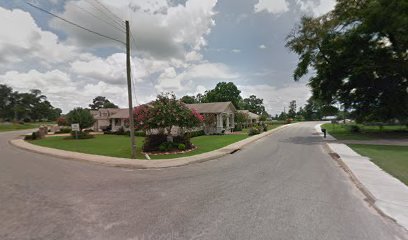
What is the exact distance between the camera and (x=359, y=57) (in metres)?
25.4

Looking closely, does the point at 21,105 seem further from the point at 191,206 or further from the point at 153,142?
the point at 191,206

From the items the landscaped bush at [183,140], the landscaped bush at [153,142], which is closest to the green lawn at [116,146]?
the landscaped bush at [153,142]

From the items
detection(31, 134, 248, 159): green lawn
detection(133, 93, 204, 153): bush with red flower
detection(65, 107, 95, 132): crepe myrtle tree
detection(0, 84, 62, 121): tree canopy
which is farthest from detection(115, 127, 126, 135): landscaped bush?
detection(0, 84, 62, 121): tree canopy

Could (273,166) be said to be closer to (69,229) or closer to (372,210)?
(372,210)

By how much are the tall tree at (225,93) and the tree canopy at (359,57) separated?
4053 centimetres

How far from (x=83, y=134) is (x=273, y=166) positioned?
28772 millimetres

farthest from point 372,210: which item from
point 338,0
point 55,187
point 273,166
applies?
point 338,0

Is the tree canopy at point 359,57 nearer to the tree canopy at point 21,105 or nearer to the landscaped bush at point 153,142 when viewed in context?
the landscaped bush at point 153,142

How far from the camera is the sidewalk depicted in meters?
5.64

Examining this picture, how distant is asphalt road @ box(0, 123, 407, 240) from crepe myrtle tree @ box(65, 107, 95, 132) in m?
24.1

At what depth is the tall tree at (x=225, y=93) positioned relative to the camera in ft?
230

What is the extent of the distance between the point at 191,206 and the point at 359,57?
26.8m

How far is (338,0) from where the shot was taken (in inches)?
1045

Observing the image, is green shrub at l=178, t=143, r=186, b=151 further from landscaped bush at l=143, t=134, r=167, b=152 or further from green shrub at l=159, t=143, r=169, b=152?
landscaped bush at l=143, t=134, r=167, b=152
